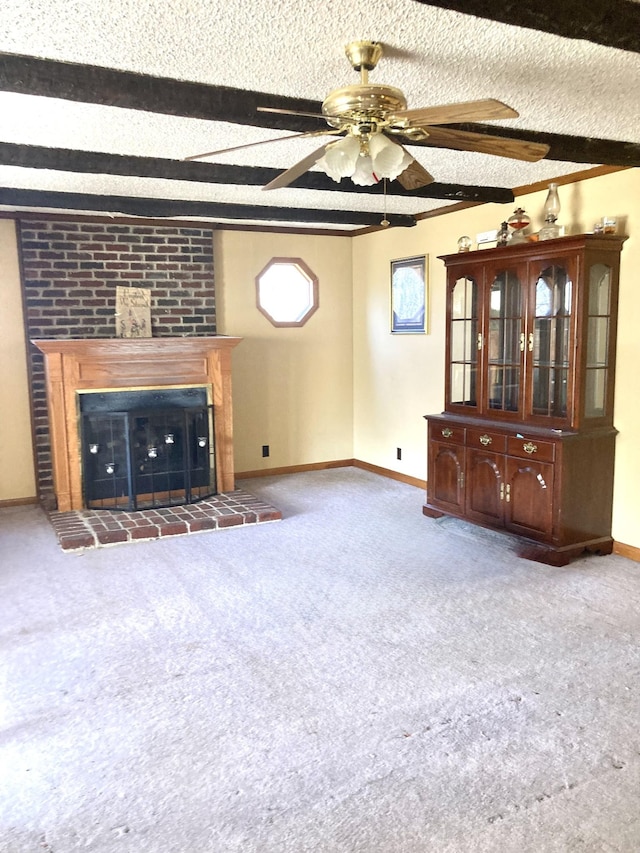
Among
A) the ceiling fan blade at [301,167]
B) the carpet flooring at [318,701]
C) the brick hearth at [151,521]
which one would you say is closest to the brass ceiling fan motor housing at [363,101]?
the ceiling fan blade at [301,167]

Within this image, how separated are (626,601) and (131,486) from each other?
3.39 m

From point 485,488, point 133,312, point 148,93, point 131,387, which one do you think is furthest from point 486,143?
point 133,312

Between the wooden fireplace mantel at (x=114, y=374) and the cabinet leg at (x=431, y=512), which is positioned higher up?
the wooden fireplace mantel at (x=114, y=374)

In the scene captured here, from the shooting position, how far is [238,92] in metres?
2.59

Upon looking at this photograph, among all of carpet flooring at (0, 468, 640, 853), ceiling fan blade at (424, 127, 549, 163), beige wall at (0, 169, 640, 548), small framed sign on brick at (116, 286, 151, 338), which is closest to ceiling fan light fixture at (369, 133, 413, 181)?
ceiling fan blade at (424, 127, 549, 163)

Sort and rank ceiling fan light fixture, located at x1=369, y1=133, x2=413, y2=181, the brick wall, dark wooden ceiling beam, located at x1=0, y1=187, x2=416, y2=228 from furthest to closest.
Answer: the brick wall → dark wooden ceiling beam, located at x1=0, y1=187, x2=416, y2=228 → ceiling fan light fixture, located at x1=369, y1=133, x2=413, y2=181

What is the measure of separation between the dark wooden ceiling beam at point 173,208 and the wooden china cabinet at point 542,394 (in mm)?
1141

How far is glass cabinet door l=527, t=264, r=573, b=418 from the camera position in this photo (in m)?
3.89

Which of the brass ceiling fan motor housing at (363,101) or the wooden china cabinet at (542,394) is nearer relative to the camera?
the brass ceiling fan motor housing at (363,101)

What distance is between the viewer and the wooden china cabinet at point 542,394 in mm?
3838

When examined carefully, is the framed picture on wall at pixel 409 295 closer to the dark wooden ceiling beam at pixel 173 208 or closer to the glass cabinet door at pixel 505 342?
the dark wooden ceiling beam at pixel 173 208

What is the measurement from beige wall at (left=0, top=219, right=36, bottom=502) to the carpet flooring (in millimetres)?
1352

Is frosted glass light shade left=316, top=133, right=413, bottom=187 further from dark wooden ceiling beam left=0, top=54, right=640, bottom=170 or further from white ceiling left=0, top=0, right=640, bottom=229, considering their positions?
Result: dark wooden ceiling beam left=0, top=54, right=640, bottom=170

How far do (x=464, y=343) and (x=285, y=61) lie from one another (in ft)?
8.71
